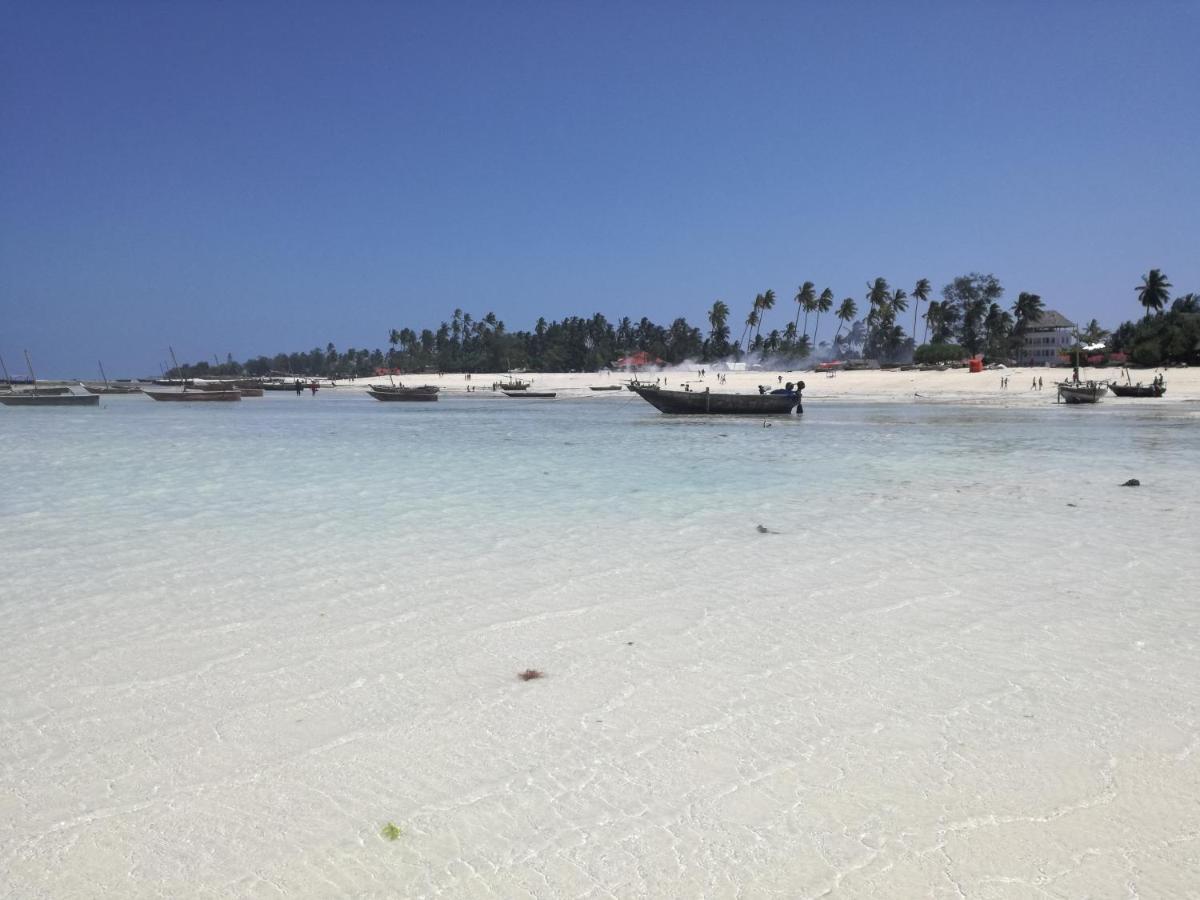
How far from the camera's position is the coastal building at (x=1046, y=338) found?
334 feet

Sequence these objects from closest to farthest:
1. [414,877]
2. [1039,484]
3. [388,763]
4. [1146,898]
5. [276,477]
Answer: [1146,898]
[414,877]
[388,763]
[1039,484]
[276,477]

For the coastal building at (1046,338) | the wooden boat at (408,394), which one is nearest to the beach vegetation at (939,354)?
the coastal building at (1046,338)

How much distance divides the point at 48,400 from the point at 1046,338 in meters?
103

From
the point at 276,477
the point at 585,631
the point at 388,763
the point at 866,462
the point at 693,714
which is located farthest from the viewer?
the point at 866,462

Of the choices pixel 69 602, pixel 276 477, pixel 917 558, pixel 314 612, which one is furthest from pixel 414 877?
pixel 276 477

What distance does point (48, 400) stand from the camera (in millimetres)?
56969

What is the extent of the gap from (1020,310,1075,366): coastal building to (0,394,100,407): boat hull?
319ft

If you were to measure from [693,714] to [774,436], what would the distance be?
21.5 m

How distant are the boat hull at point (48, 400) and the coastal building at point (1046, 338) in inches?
3827

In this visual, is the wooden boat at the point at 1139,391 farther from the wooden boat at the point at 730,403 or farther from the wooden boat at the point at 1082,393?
the wooden boat at the point at 730,403

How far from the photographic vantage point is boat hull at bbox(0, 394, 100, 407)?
2191 inches

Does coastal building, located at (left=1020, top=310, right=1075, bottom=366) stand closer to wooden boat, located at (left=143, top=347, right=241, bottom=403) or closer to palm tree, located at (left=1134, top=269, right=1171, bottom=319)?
palm tree, located at (left=1134, top=269, right=1171, bottom=319)

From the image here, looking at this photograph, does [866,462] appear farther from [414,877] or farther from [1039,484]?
[414,877]

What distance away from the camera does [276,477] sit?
558 inches
